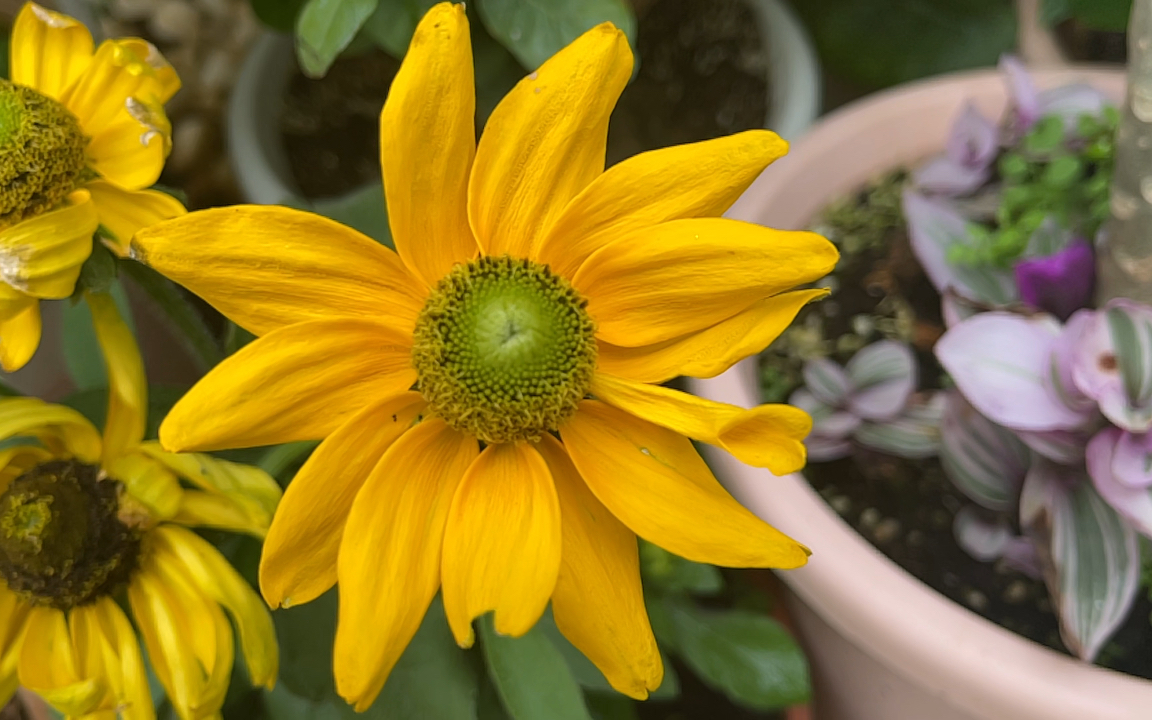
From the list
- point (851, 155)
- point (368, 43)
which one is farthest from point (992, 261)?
point (368, 43)

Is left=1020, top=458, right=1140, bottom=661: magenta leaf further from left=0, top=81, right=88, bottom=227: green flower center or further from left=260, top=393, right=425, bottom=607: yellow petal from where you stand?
left=0, top=81, right=88, bottom=227: green flower center

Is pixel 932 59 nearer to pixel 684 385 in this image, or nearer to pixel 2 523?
pixel 684 385

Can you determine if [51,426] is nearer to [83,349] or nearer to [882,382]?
[83,349]

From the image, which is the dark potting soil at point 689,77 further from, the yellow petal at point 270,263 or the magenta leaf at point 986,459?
the yellow petal at point 270,263

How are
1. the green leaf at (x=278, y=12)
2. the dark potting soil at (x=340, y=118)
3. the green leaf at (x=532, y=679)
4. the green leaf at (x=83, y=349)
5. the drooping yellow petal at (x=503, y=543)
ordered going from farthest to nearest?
the dark potting soil at (x=340, y=118)
the green leaf at (x=278, y=12)
the green leaf at (x=83, y=349)
the green leaf at (x=532, y=679)
the drooping yellow petal at (x=503, y=543)

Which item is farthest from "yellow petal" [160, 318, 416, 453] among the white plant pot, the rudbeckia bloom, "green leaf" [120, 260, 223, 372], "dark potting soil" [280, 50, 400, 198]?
"dark potting soil" [280, 50, 400, 198]

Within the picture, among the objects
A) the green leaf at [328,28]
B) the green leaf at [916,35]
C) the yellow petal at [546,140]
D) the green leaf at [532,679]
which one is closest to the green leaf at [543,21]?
the green leaf at [328,28]
